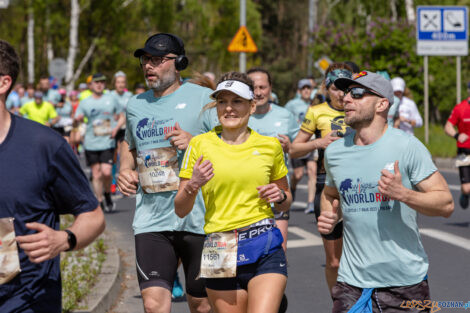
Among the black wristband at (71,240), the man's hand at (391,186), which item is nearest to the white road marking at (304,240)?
the man's hand at (391,186)

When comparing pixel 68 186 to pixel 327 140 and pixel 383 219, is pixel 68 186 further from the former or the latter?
pixel 327 140

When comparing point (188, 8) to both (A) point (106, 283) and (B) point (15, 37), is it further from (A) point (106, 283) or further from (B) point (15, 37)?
(A) point (106, 283)

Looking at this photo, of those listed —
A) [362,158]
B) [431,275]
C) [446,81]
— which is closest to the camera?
[362,158]

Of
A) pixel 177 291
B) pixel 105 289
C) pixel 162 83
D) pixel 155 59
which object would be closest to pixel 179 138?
pixel 162 83

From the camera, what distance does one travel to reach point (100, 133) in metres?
14.0

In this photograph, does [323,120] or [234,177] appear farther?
[323,120]

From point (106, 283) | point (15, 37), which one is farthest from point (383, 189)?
point (15, 37)

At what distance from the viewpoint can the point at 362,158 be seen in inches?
184

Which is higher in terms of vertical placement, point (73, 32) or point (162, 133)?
point (73, 32)

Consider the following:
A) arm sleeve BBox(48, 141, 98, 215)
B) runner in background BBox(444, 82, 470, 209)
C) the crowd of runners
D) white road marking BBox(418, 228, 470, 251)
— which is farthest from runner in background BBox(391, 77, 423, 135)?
arm sleeve BBox(48, 141, 98, 215)

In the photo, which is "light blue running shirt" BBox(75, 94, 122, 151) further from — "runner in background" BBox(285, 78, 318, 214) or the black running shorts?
the black running shorts

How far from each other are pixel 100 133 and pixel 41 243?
35.4 feet

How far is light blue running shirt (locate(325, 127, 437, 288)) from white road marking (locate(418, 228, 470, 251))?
5892mm

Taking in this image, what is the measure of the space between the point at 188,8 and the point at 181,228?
133ft
